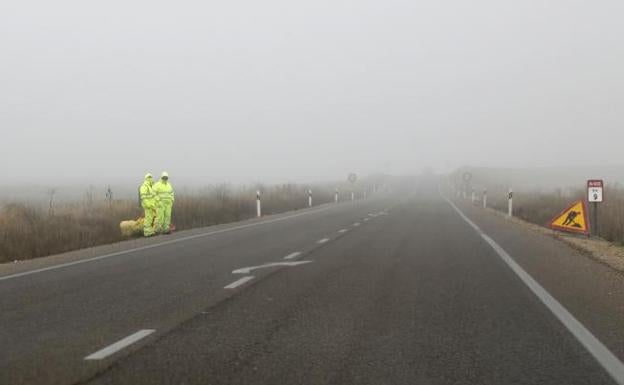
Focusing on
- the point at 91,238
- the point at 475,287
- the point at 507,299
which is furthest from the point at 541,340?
the point at 91,238

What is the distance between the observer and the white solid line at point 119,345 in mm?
5281

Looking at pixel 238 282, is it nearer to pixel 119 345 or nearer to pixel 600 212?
pixel 119 345

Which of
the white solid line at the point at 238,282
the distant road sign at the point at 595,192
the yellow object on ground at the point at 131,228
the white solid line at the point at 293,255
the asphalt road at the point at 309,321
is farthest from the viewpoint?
the yellow object on ground at the point at 131,228

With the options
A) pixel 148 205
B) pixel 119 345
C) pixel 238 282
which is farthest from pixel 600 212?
pixel 119 345

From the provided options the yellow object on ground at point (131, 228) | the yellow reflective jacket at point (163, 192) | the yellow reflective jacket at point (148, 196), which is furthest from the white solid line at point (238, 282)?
the yellow object on ground at point (131, 228)

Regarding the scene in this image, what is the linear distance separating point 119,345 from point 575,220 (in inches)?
606

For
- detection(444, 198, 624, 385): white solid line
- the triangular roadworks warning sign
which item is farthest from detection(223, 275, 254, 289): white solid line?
the triangular roadworks warning sign

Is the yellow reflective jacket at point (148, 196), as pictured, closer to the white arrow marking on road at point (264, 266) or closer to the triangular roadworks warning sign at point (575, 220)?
the white arrow marking on road at point (264, 266)

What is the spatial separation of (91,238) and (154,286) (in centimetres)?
911

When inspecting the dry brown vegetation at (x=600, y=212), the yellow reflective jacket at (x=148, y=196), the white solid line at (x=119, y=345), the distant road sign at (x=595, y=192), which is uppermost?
the yellow reflective jacket at (x=148, y=196)

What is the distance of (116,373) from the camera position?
15.9 ft

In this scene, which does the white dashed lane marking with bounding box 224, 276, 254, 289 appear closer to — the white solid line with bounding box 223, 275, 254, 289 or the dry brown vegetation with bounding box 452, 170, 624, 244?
the white solid line with bounding box 223, 275, 254, 289

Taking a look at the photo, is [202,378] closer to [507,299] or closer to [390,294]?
[390,294]

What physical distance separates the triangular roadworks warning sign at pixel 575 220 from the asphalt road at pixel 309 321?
600cm
